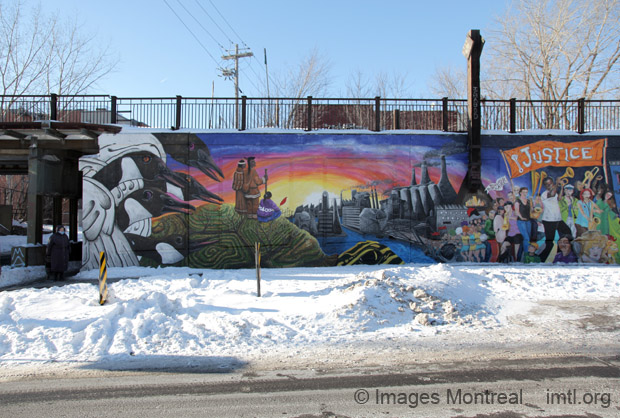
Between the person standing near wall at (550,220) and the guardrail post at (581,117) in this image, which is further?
the guardrail post at (581,117)

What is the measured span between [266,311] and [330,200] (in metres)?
5.93

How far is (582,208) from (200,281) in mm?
12345

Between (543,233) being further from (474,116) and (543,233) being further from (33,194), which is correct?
(33,194)

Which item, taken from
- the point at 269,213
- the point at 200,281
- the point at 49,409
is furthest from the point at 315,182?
the point at 49,409

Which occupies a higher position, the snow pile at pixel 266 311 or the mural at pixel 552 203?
the mural at pixel 552 203

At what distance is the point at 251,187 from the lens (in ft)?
42.4

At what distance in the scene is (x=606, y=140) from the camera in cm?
1321

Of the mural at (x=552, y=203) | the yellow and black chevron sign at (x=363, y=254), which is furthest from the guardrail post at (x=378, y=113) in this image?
the yellow and black chevron sign at (x=363, y=254)

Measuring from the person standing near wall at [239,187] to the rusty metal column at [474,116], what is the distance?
741 cm

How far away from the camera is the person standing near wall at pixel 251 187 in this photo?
12.9 metres

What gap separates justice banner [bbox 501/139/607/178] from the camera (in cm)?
1318

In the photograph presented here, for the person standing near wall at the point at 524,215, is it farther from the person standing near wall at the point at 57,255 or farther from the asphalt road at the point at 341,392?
the person standing near wall at the point at 57,255

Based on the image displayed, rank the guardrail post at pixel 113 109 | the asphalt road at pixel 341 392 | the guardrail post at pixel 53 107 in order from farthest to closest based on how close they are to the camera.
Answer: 1. the guardrail post at pixel 113 109
2. the guardrail post at pixel 53 107
3. the asphalt road at pixel 341 392

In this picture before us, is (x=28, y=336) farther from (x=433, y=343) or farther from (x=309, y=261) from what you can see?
(x=309, y=261)
